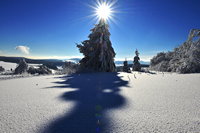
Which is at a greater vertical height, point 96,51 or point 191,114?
point 96,51

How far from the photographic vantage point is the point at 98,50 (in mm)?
11641

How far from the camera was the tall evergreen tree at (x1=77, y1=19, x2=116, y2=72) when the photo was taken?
Answer: 1088cm

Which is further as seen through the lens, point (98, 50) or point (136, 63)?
point (136, 63)

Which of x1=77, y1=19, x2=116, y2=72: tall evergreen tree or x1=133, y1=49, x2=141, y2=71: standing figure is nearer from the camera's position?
x1=77, y1=19, x2=116, y2=72: tall evergreen tree

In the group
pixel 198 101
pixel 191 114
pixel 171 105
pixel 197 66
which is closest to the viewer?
pixel 191 114

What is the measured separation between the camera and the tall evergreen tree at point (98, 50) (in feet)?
35.7

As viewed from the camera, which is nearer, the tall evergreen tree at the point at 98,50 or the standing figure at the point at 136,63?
the tall evergreen tree at the point at 98,50

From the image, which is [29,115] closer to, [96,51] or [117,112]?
[117,112]

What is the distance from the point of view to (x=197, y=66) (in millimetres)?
Result: 7816

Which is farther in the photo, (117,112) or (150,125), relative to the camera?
(117,112)

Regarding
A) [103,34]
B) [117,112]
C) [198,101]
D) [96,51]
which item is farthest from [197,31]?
[117,112]

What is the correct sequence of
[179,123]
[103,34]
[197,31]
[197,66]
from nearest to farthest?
[179,123] → [197,66] → [197,31] → [103,34]

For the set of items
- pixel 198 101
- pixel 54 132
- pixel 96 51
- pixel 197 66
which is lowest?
pixel 54 132

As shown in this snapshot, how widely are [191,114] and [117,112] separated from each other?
3.19ft
